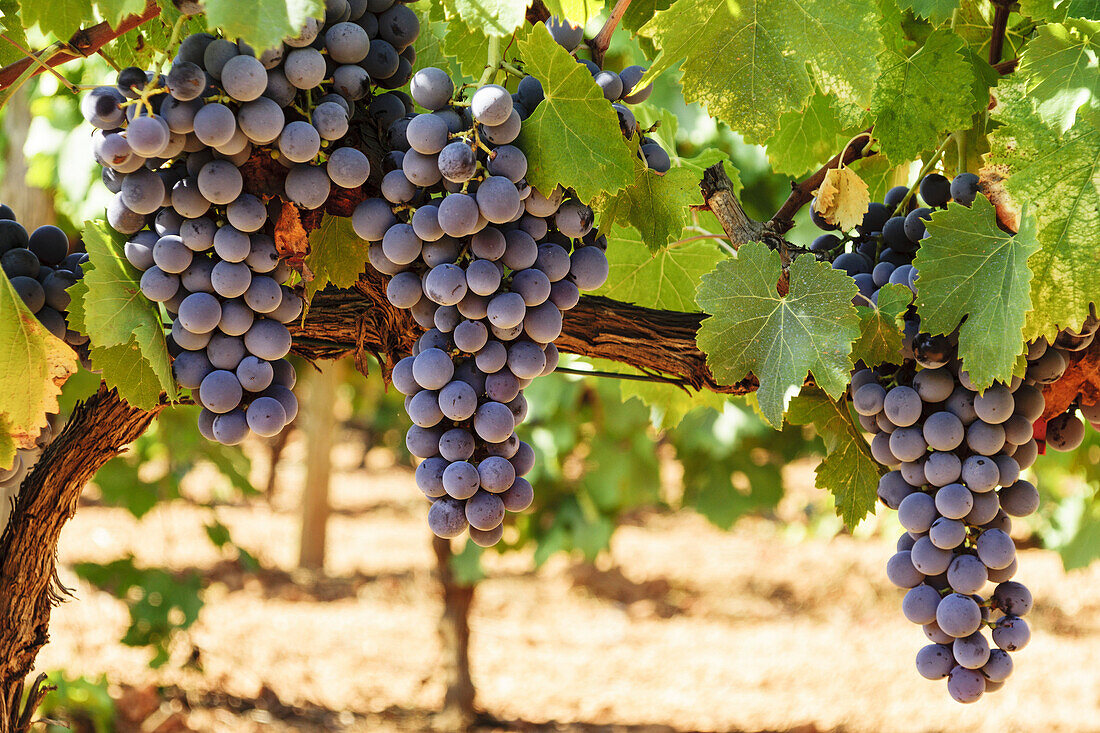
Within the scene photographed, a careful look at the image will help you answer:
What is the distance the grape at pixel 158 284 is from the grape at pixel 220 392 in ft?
0.31

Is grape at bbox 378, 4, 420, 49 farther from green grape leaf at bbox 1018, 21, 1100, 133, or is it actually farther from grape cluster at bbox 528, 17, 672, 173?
green grape leaf at bbox 1018, 21, 1100, 133

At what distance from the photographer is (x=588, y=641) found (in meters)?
6.20

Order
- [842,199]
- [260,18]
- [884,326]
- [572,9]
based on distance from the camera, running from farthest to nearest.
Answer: [842,199], [884,326], [572,9], [260,18]

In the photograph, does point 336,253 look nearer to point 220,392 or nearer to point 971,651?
point 220,392

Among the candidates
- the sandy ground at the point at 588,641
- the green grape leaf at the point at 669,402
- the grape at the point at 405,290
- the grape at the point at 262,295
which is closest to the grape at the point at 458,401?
the grape at the point at 405,290

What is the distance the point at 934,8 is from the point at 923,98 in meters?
0.11

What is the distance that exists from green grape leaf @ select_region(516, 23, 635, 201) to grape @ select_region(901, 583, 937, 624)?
65 centimetres

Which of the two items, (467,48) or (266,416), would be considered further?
(467,48)

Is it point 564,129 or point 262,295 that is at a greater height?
point 564,129

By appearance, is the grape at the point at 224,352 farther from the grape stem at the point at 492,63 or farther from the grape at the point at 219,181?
the grape stem at the point at 492,63

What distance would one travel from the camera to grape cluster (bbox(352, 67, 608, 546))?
2.96 feet

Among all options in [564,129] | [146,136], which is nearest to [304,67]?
[146,136]

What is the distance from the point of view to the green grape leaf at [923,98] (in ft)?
3.84

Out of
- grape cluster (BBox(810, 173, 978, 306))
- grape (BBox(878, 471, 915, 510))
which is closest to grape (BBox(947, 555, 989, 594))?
grape (BBox(878, 471, 915, 510))
